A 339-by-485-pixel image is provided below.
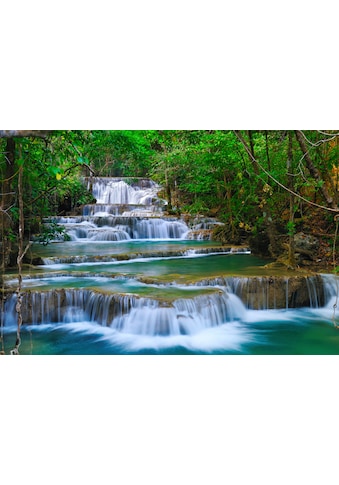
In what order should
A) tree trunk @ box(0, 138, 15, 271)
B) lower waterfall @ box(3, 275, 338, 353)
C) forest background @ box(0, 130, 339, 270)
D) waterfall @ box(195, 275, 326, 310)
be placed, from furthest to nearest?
waterfall @ box(195, 275, 326, 310) < forest background @ box(0, 130, 339, 270) < tree trunk @ box(0, 138, 15, 271) < lower waterfall @ box(3, 275, 338, 353)

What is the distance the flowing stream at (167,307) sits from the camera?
171 inches

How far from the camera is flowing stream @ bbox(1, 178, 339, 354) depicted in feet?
14.3

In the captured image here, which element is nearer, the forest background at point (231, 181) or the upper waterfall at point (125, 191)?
the forest background at point (231, 181)

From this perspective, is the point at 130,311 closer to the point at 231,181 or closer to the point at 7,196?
the point at 7,196

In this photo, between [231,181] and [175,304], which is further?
[231,181]

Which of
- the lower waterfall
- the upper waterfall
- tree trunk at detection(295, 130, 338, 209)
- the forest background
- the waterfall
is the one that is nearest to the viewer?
tree trunk at detection(295, 130, 338, 209)

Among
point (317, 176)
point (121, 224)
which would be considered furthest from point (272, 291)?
point (121, 224)

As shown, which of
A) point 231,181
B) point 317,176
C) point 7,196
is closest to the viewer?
point 317,176

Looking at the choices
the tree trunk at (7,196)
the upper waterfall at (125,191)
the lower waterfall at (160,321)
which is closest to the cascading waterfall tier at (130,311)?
the lower waterfall at (160,321)

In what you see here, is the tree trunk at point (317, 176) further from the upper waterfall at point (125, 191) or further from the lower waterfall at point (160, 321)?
the upper waterfall at point (125, 191)

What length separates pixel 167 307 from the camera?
444 centimetres

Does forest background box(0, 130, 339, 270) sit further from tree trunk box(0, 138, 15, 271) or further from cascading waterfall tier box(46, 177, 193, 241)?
cascading waterfall tier box(46, 177, 193, 241)

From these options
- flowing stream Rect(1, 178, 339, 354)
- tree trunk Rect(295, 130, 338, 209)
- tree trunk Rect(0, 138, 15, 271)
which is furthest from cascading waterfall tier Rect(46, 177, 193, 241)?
tree trunk Rect(295, 130, 338, 209)

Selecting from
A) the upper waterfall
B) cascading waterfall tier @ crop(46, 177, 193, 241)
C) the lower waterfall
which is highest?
the upper waterfall
